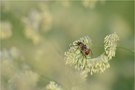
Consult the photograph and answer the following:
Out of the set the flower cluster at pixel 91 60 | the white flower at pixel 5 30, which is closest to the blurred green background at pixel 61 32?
the white flower at pixel 5 30

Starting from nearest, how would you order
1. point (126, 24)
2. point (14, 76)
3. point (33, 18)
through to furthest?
point (14, 76)
point (33, 18)
point (126, 24)

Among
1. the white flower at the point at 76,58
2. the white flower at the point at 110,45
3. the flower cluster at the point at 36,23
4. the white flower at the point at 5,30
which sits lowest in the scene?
the white flower at the point at 76,58

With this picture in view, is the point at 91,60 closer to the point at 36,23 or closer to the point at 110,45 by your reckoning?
the point at 110,45

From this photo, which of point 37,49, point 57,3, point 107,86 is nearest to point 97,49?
point 107,86

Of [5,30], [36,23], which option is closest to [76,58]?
[5,30]

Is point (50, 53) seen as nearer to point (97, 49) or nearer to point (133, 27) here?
point (97, 49)

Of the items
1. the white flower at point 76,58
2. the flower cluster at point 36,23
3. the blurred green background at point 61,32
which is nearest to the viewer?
the white flower at point 76,58

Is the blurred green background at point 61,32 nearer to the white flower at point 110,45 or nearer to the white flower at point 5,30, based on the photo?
the white flower at point 5,30

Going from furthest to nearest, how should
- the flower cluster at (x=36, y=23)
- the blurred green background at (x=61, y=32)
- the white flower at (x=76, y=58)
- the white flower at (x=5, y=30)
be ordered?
the flower cluster at (x=36, y=23) → the white flower at (x=5, y=30) → the blurred green background at (x=61, y=32) → the white flower at (x=76, y=58)
